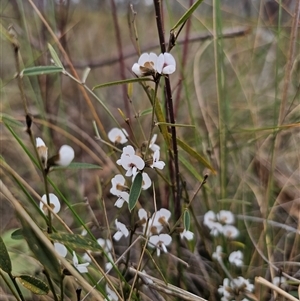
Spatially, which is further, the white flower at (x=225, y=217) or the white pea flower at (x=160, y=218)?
the white flower at (x=225, y=217)

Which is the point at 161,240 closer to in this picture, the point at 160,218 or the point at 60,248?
the point at 160,218

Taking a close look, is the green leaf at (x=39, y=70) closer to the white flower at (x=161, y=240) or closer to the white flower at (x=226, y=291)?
→ the white flower at (x=161, y=240)

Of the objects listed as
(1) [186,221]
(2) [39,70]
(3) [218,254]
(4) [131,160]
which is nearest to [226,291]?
(3) [218,254]

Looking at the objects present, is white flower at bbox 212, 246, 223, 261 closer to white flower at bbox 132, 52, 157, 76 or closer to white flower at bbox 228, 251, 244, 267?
white flower at bbox 228, 251, 244, 267

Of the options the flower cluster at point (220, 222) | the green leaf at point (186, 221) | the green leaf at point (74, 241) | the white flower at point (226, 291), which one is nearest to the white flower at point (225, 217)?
the flower cluster at point (220, 222)

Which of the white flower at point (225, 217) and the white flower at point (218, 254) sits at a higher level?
the white flower at point (225, 217)

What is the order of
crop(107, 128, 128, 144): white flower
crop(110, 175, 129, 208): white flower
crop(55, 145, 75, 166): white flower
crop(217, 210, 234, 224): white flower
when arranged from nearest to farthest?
1. crop(55, 145, 75, 166): white flower
2. crop(110, 175, 129, 208): white flower
3. crop(107, 128, 128, 144): white flower
4. crop(217, 210, 234, 224): white flower

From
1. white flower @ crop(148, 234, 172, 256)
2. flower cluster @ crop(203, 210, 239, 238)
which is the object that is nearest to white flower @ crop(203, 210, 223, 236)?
flower cluster @ crop(203, 210, 239, 238)

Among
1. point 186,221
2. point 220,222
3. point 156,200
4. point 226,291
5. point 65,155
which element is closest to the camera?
point 65,155
